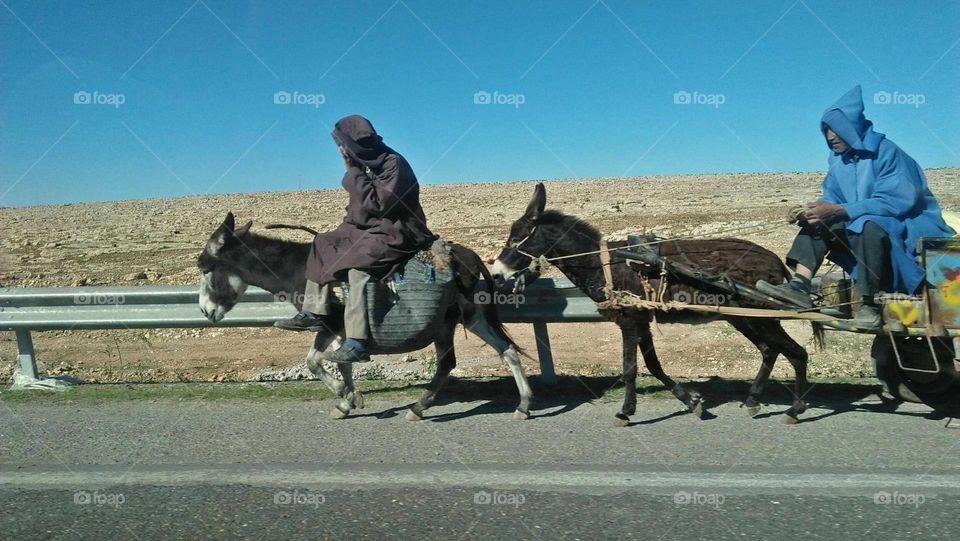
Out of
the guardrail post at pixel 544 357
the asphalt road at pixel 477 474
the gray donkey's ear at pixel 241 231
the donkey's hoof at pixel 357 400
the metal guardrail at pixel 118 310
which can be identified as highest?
the gray donkey's ear at pixel 241 231

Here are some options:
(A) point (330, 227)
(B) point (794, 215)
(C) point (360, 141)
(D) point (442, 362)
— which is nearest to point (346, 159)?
(C) point (360, 141)

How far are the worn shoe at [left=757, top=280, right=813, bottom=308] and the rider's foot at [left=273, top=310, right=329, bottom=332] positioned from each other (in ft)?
11.8

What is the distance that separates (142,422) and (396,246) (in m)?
2.42

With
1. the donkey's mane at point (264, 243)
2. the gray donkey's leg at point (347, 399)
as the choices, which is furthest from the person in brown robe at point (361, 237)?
the donkey's mane at point (264, 243)

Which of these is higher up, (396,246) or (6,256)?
(6,256)

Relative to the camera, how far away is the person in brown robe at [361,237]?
675cm

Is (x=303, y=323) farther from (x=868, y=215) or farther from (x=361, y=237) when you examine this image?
(x=868, y=215)

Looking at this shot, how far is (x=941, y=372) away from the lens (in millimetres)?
6523

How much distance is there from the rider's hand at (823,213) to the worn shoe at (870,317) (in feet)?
2.29

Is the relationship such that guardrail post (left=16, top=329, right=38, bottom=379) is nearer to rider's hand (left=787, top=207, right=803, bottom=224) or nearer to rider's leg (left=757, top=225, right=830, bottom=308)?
rider's leg (left=757, top=225, right=830, bottom=308)

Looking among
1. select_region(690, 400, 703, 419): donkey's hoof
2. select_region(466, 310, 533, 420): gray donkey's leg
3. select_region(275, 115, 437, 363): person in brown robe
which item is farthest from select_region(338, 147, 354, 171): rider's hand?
select_region(690, 400, 703, 419): donkey's hoof

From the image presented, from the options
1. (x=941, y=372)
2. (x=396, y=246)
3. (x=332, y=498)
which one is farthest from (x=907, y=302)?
(x=332, y=498)

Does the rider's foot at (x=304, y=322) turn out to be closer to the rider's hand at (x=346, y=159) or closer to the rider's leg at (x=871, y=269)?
the rider's hand at (x=346, y=159)

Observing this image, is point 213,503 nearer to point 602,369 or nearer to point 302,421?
point 302,421
